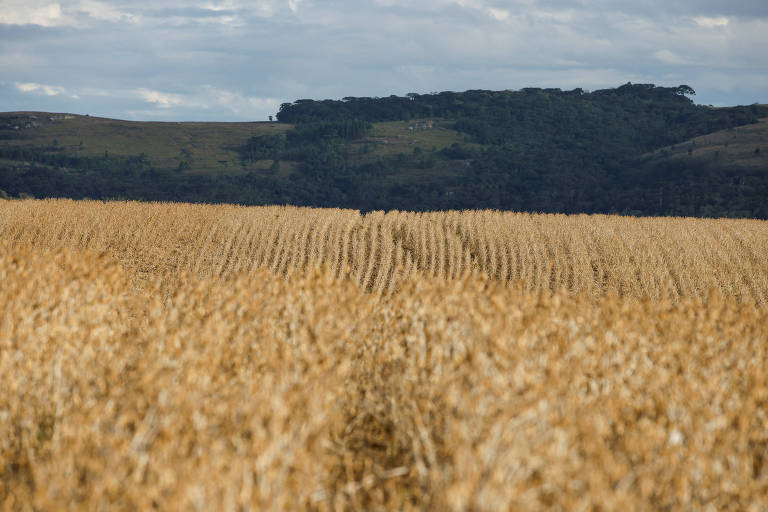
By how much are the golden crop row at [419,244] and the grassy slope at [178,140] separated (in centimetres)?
6146

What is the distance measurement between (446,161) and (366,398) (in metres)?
91.5

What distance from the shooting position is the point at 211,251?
2514cm

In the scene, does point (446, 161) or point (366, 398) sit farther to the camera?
point (446, 161)

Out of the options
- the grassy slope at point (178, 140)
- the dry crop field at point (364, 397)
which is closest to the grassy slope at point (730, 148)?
the grassy slope at point (178, 140)

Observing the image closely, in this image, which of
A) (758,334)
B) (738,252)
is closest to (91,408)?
(758,334)

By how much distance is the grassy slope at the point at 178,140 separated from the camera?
297 feet

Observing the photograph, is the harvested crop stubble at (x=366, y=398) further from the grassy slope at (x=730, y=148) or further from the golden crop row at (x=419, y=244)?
the grassy slope at (x=730, y=148)

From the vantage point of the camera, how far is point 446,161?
97.4 m

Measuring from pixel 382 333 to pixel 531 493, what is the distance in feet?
16.1

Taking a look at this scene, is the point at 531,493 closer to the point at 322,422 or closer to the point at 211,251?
the point at 322,422

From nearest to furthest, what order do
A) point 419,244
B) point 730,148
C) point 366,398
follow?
point 366,398 → point 419,244 → point 730,148

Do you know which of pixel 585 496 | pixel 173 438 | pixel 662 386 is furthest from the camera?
pixel 662 386

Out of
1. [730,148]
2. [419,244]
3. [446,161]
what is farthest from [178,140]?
[419,244]

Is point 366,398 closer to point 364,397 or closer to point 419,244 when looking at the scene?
point 364,397
